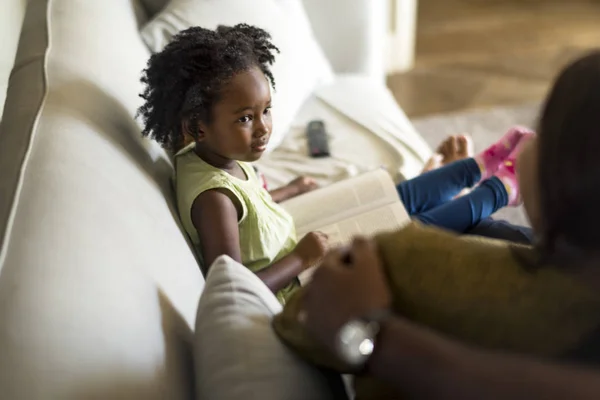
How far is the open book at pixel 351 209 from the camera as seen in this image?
1.27 meters

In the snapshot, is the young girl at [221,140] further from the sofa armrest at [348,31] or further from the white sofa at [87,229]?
the sofa armrest at [348,31]

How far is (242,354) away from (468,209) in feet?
2.60

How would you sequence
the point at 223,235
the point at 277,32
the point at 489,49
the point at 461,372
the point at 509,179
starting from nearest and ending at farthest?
the point at 461,372 → the point at 223,235 → the point at 509,179 → the point at 277,32 → the point at 489,49

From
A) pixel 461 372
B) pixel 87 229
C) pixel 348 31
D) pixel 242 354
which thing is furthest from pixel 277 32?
pixel 461 372

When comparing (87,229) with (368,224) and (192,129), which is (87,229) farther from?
(368,224)

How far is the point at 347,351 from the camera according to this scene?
0.58 meters

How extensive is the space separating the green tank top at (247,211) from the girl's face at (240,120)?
0.14 ft

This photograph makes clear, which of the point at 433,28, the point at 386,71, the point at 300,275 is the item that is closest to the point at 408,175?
the point at 300,275

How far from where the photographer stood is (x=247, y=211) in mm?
1079

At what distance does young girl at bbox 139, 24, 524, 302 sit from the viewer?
1037 mm

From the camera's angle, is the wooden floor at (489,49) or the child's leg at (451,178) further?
the wooden floor at (489,49)

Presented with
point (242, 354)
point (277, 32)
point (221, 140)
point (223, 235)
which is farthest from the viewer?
point (277, 32)

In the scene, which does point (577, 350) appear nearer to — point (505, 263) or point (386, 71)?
point (505, 263)

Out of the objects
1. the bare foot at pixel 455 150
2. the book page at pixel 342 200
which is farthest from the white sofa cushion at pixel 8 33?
the bare foot at pixel 455 150
